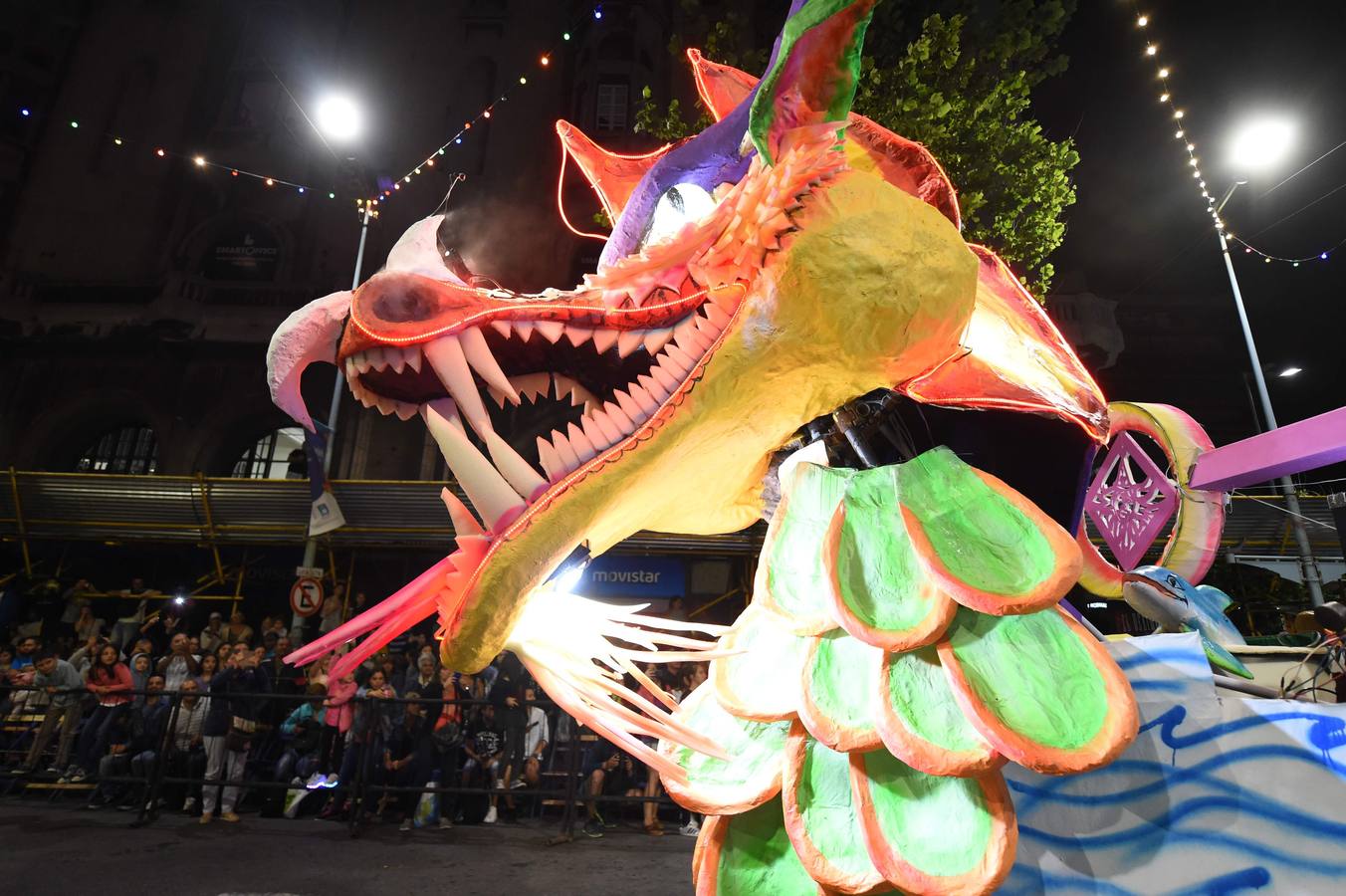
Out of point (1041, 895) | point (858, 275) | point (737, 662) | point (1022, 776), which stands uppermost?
point (858, 275)

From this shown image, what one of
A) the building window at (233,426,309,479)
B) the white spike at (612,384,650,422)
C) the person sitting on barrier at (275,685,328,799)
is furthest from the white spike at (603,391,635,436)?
the building window at (233,426,309,479)

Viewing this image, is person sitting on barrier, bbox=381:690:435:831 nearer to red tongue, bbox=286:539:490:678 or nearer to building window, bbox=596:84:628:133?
red tongue, bbox=286:539:490:678

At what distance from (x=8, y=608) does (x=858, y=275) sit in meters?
13.1

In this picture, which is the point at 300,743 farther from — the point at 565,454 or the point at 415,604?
the point at 565,454

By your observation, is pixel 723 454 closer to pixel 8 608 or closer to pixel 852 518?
pixel 852 518

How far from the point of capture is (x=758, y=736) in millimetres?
1327

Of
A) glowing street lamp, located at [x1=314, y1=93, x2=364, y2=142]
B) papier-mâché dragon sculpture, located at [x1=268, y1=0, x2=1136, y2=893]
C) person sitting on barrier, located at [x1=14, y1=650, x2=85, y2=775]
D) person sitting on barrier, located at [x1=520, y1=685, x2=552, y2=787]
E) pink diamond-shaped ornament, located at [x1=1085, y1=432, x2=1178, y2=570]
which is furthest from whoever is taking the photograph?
glowing street lamp, located at [x1=314, y1=93, x2=364, y2=142]

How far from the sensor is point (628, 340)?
1.22 m

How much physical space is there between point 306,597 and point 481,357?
8.34 m

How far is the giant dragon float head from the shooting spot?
107 cm

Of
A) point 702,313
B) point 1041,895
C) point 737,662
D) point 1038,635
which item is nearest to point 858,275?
point 702,313

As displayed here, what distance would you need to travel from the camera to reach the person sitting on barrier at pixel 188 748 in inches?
233

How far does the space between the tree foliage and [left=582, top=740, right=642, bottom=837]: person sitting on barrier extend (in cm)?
567

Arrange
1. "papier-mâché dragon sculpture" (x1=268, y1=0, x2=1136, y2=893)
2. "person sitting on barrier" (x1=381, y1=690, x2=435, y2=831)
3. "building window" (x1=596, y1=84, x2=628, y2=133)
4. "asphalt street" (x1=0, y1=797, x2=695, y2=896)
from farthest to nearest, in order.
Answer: "building window" (x1=596, y1=84, x2=628, y2=133), "person sitting on barrier" (x1=381, y1=690, x2=435, y2=831), "asphalt street" (x1=0, y1=797, x2=695, y2=896), "papier-mâché dragon sculpture" (x1=268, y1=0, x2=1136, y2=893)
